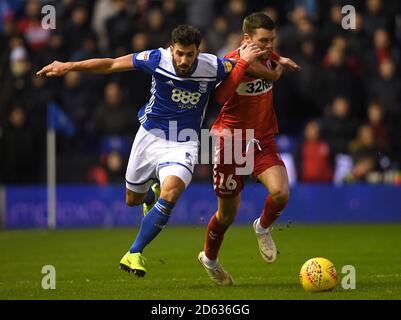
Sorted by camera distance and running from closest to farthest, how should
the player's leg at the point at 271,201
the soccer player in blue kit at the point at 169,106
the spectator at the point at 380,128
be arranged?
the soccer player in blue kit at the point at 169,106
the player's leg at the point at 271,201
the spectator at the point at 380,128

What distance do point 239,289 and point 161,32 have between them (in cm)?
1117

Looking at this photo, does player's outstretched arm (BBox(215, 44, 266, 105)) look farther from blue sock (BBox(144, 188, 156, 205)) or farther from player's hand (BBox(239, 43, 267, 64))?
blue sock (BBox(144, 188, 156, 205))

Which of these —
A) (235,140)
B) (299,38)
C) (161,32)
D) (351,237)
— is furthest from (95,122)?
(235,140)

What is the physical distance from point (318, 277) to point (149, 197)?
2.49 m

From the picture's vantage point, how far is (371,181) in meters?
19.7

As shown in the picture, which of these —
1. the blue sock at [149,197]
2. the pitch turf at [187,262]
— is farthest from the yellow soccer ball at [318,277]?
the blue sock at [149,197]

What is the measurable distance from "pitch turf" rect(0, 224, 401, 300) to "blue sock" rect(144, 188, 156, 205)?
0.83 m

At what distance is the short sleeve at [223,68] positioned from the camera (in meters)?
10.3

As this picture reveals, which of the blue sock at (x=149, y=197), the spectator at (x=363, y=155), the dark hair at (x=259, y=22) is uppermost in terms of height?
the spectator at (x=363, y=155)

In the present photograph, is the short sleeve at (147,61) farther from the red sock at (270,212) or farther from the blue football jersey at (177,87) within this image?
the red sock at (270,212)

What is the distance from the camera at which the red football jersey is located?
10898 millimetres

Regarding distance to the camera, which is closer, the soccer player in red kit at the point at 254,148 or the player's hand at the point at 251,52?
the player's hand at the point at 251,52
